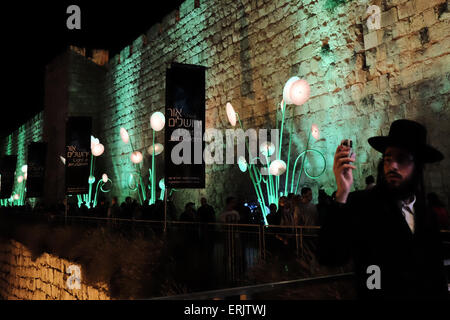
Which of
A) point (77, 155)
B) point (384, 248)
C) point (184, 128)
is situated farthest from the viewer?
point (77, 155)

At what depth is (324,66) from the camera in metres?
7.34

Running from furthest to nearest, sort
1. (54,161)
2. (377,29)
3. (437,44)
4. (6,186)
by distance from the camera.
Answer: (54,161)
(6,186)
(377,29)
(437,44)

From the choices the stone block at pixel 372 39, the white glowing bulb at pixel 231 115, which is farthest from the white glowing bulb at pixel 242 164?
the stone block at pixel 372 39

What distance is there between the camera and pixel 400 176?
135 centimetres

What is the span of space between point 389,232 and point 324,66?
6542mm

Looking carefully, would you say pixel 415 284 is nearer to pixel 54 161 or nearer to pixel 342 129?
pixel 342 129

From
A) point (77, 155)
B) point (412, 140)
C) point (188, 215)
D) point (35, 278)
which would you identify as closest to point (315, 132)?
point (188, 215)

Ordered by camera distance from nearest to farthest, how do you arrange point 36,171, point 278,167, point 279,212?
point 279,212
point 278,167
point 36,171

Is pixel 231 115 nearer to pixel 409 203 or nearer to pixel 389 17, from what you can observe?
pixel 389 17

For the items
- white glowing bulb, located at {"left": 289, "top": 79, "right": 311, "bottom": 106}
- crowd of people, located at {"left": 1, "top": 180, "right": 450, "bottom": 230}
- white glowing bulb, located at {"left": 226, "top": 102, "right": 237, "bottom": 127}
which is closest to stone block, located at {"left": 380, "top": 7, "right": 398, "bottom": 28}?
white glowing bulb, located at {"left": 289, "top": 79, "right": 311, "bottom": 106}

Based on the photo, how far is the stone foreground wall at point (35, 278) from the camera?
6.48 metres

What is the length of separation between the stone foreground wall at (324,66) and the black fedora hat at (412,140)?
448cm
